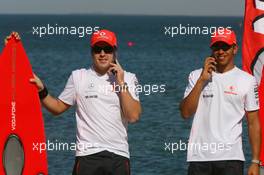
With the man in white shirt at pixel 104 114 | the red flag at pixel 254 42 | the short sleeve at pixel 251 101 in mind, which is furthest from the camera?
the red flag at pixel 254 42

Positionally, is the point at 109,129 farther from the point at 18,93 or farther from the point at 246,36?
the point at 246,36

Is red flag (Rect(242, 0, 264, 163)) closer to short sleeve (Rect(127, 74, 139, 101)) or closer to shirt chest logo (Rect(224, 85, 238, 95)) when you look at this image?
shirt chest logo (Rect(224, 85, 238, 95))

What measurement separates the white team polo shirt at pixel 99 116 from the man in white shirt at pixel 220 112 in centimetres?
54

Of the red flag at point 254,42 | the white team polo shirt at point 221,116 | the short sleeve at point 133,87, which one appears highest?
the red flag at point 254,42

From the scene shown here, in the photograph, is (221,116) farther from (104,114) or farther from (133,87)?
(104,114)

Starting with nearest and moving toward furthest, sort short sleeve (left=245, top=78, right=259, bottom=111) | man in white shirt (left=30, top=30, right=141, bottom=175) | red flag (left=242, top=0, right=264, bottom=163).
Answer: man in white shirt (left=30, top=30, right=141, bottom=175), short sleeve (left=245, top=78, right=259, bottom=111), red flag (left=242, top=0, right=264, bottom=163)

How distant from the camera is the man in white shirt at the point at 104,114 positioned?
24.0 ft

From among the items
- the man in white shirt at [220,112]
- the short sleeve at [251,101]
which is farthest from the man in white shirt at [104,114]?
the short sleeve at [251,101]

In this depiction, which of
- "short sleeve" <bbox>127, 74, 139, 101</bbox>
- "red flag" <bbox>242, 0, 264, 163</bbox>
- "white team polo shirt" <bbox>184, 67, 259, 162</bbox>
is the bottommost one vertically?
"white team polo shirt" <bbox>184, 67, 259, 162</bbox>

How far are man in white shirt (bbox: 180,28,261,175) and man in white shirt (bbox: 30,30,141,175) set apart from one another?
0.51 m

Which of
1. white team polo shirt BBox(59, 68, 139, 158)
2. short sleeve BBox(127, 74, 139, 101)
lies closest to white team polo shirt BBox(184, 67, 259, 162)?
short sleeve BBox(127, 74, 139, 101)

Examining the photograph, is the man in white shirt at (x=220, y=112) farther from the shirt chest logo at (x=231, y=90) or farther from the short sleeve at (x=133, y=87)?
the short sleeve at (x=133, y=87)

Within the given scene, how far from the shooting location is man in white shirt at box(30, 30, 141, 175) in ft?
24.0

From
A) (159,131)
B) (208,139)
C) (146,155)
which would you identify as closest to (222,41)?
(208,139)
